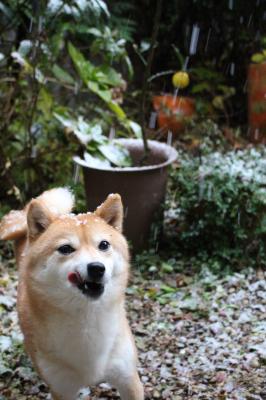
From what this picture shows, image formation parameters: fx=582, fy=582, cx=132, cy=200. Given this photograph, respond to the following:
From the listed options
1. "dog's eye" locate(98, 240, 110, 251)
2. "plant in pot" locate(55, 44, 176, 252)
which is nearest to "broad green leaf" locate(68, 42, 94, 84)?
"plant in pot" locate(55, 44, 176, 252)

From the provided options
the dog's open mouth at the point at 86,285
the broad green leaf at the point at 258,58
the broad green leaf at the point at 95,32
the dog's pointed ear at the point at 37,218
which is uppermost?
the broad green leaf at the point at 95,32

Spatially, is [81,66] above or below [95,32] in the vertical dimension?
below

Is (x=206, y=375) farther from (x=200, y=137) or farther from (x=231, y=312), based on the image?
(x=200, y=137)

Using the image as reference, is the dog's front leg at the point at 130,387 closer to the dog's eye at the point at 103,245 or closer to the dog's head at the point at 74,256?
the dog's head at the point at 74,256

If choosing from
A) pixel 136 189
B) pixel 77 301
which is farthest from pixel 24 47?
pixel 77 301

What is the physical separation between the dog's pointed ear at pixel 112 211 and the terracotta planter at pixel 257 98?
424cm

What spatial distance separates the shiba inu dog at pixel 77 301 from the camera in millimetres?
2189

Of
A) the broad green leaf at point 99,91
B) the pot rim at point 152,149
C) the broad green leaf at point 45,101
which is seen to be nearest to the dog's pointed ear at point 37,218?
the pot rim at point 152,149

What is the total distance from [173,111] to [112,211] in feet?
14.9

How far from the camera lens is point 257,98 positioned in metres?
6.64

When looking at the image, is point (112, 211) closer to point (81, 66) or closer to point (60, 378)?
point (60, 378)

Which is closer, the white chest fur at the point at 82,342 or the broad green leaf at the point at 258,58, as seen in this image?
the white chest fur at the point at 82,342

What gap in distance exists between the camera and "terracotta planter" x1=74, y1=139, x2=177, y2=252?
4.30 meters

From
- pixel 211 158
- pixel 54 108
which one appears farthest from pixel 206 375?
pixel 54 108
